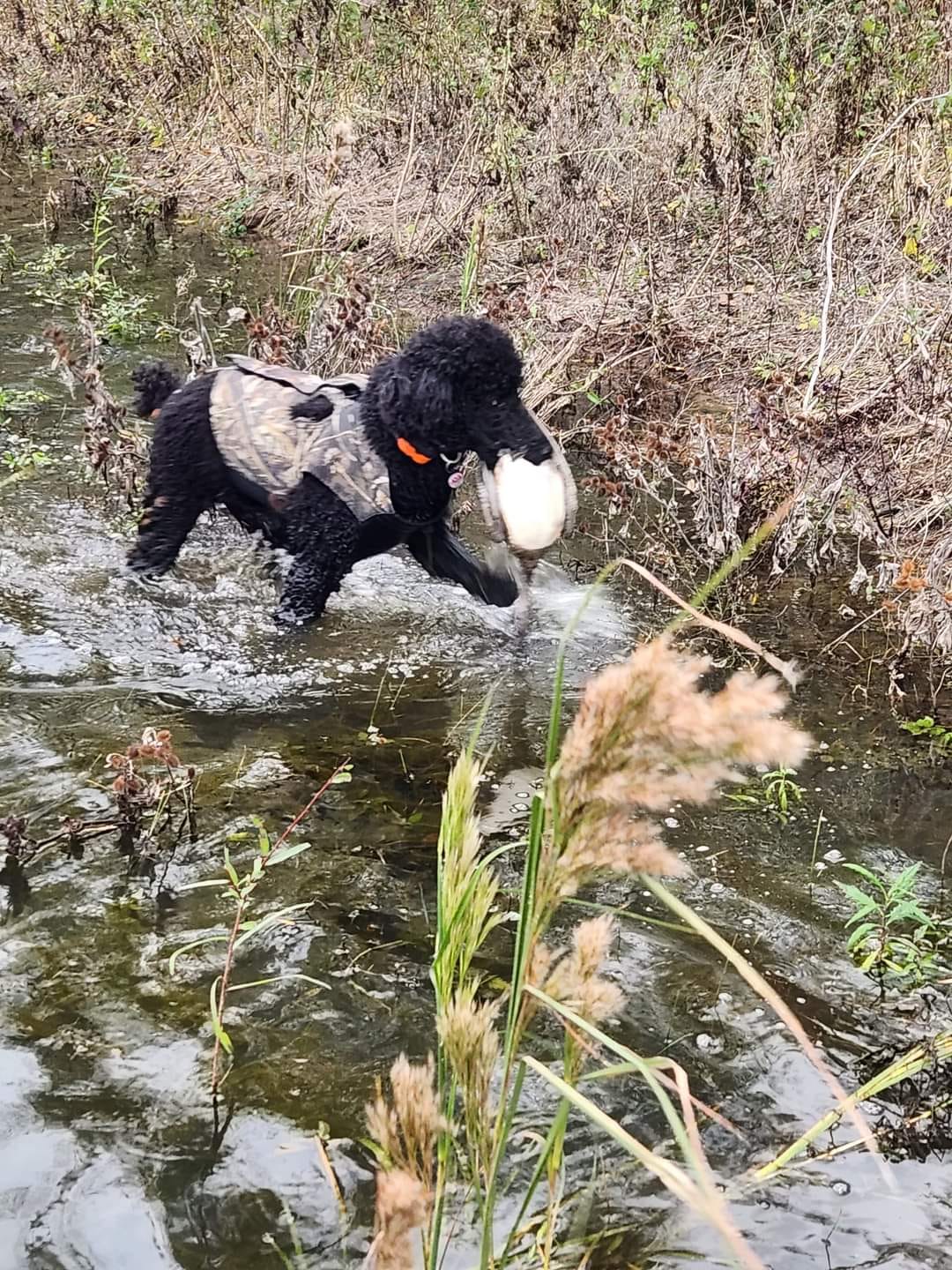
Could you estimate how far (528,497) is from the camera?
3.85 m

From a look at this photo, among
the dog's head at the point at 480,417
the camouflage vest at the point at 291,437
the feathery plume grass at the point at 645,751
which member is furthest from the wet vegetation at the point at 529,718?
the camouflage vest at the point at 291,437


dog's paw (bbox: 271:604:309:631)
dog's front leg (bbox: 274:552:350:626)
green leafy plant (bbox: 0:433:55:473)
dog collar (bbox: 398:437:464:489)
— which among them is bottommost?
green leafy plant (bbox: 0:433:55:473)

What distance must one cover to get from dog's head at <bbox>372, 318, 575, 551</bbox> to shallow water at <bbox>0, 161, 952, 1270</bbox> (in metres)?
0.68

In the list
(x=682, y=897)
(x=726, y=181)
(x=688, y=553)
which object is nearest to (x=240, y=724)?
(x=682, y=897)

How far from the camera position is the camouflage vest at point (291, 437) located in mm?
4070

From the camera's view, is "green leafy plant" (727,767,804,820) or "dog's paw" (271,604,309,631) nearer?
"green leafy plant" (727,767,804,820)

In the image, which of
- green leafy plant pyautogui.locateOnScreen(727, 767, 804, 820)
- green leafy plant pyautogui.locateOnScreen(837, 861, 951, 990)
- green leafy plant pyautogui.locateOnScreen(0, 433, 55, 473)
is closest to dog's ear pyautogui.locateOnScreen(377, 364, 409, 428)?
green leafy plant pyautogui.locateOnScreen(727, 767, 804, 820)

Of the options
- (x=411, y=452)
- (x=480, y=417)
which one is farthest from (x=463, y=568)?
(x=480, y=417)

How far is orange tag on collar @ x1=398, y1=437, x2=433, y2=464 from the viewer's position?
3.89 meters

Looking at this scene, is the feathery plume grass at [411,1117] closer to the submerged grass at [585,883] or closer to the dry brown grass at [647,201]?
the submerged grass at [585,883]

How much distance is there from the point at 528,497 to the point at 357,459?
60cm

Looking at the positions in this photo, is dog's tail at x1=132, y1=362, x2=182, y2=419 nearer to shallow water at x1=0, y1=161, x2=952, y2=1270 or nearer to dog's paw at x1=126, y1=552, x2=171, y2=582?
dog's paw at x1=126, y1=552, x2=171, y2=582

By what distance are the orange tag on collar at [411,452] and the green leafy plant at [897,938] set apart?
6.09 feet

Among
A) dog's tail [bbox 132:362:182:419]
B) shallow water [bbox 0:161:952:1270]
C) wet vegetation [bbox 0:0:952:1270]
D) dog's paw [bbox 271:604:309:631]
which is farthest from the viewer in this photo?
dog's tail [bbox 132:362:182:419]
